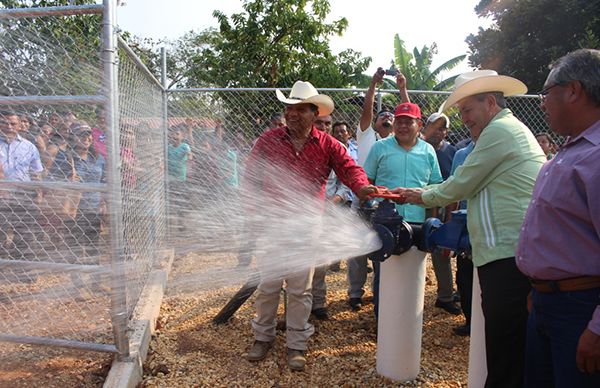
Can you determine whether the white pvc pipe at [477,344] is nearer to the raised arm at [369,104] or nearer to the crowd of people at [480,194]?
the crowd of people at [480,194]

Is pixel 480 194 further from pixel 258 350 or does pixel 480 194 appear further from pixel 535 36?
pixel 535 36

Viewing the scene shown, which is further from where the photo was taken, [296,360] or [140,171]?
[140,171]

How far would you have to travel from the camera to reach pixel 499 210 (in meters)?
2.65

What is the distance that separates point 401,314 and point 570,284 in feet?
5.12

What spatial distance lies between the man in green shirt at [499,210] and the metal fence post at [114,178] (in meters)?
2.09

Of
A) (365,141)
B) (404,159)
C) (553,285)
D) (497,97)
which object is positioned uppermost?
(497,97)

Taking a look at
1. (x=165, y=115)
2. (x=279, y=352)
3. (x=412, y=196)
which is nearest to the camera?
(x=412, y=196)

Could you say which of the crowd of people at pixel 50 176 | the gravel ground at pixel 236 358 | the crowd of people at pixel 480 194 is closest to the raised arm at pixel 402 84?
the crowd of people at pixel 480 194

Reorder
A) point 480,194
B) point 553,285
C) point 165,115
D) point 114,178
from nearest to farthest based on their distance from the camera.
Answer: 1. point 553,285
2. point 480,194
3. point 114,178
4. point 165,115

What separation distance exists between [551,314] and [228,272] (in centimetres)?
451

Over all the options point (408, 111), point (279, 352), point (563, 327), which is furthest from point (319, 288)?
point (563, 327)

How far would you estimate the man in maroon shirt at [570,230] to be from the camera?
6.29ft

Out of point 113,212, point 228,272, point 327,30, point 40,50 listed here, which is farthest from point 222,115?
point 327,30

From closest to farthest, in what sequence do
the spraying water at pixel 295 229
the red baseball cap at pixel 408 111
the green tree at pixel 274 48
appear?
the spraying water at pixel 295 229 < the red baseball cap at pixel 408 111 < the green tree at pixel 274 48
